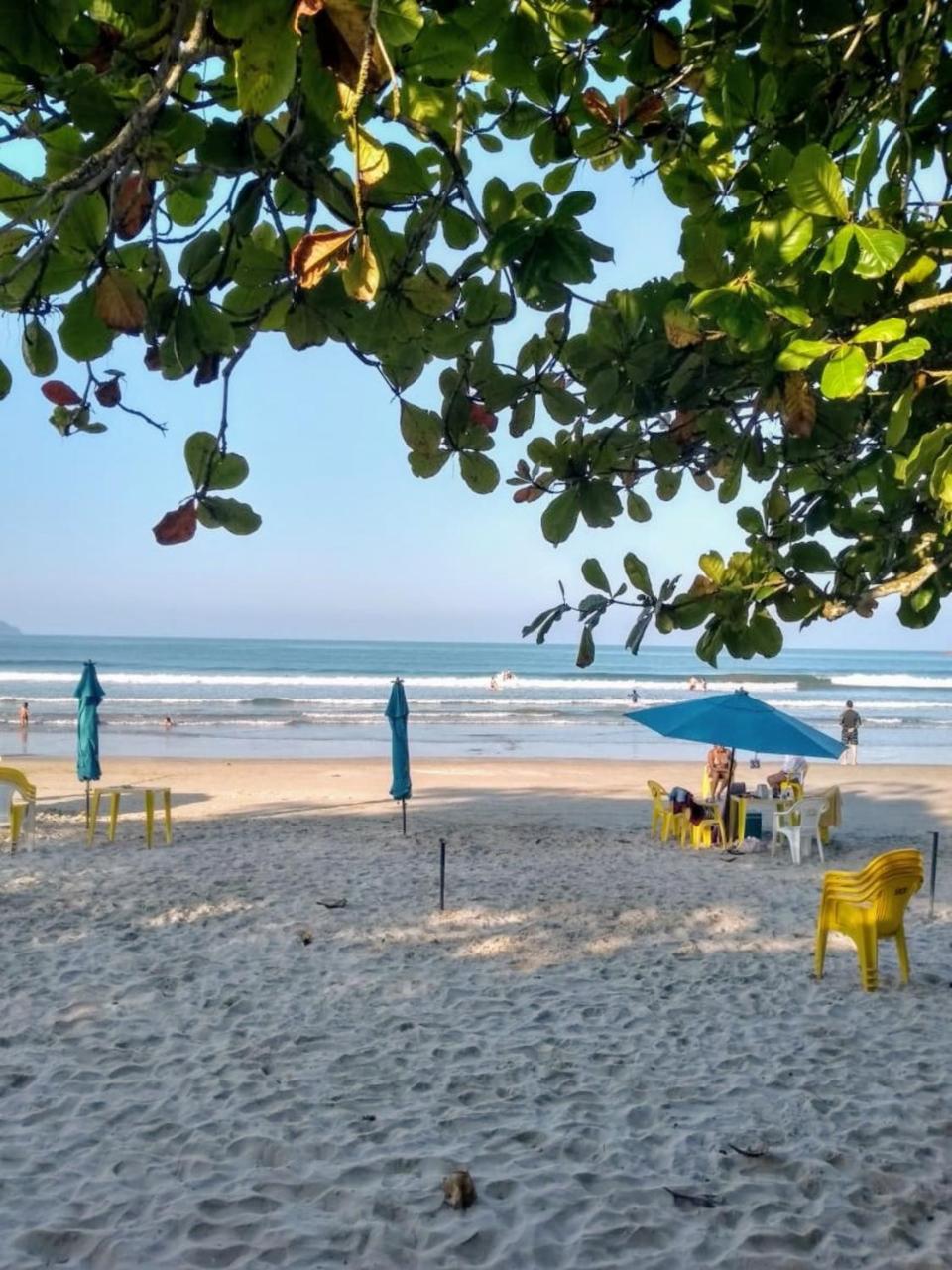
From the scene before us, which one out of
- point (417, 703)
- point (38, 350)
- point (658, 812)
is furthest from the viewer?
point (417, 703)

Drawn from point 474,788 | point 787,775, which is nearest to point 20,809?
point 474,788

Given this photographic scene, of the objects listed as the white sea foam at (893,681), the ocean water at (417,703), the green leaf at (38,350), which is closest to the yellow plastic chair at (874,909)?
the green leaf at (38,350)

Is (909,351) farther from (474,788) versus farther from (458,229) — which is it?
(474,788)

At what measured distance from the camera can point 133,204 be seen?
3.72ft

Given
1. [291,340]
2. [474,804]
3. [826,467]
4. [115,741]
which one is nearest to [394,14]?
[291,340]

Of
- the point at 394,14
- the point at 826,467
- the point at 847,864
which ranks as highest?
the point at 394,14

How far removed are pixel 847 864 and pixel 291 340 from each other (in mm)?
9852

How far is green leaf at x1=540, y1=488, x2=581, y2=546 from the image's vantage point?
172 cm

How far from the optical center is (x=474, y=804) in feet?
44.7

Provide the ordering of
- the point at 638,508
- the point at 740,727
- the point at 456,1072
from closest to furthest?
the point at 638,508, the point at 456,1072, the point at 740,727

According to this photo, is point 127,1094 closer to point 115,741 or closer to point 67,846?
point 67,846

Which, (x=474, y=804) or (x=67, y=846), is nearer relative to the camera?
(x=67, y=846)

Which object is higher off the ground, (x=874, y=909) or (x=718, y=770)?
(x=718, y=770)

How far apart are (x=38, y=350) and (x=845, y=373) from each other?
41.7 inches
